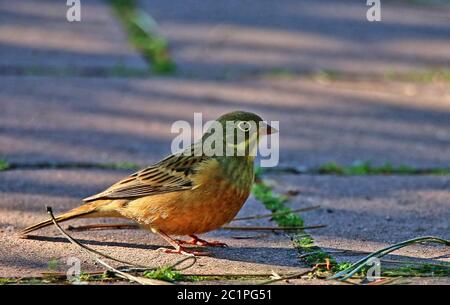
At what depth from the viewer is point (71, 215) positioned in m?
4.81

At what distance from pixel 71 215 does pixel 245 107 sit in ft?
8.49

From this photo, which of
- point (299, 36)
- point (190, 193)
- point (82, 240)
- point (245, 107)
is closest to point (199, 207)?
point (190, 193)

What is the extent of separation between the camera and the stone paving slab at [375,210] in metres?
4.67

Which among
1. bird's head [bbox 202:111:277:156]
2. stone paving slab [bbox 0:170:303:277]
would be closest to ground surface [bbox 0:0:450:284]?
stone paving slab [bbox 0:170:303:277]

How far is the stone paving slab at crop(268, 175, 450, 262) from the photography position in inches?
184

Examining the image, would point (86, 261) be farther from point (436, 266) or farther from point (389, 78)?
point (389, 78)

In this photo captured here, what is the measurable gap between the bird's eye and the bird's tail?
2.88ft

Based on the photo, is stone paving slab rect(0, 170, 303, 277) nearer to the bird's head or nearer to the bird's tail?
the bird's tail

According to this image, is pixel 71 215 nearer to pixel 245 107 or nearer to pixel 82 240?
pixel 82 240

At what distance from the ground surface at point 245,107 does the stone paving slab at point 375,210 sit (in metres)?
0.02

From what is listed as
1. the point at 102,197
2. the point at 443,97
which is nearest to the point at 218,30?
the point at 443,97

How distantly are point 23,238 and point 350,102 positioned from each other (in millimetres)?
3371

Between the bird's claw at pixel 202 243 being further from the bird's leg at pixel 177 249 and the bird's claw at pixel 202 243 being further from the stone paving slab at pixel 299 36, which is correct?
the stone paving slab at pixel 299 36

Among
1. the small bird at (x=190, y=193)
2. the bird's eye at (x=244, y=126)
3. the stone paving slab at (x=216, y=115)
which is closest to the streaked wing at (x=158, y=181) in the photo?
the small bird at (x=190, y=193)
